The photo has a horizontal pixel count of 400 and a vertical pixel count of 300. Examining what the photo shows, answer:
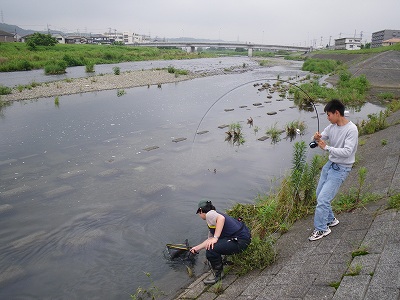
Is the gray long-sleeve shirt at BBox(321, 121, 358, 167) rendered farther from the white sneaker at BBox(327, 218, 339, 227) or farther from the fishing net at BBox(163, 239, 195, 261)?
the fishing net at BBox(163, 239, 195, 261)

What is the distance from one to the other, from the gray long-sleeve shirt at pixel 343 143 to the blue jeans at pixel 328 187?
0.13 metres

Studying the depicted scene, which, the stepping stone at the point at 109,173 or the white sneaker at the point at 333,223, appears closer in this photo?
the white sneaker at the point at 333,223

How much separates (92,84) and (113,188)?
22365 millimetres

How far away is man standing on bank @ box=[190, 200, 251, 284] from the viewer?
481cm

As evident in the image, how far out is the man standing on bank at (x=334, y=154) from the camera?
15.6ft

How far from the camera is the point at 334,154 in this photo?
15.8 feet

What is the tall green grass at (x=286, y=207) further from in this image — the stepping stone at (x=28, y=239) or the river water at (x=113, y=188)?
the stepping stone at (x=28, y=239)

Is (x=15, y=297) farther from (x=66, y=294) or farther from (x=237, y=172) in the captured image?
(x=237, y=172)

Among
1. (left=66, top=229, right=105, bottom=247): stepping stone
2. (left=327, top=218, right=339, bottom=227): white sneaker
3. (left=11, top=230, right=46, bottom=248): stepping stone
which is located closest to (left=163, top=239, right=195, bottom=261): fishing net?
(left=66, top=229, right=105, bottom=247): stepping stone

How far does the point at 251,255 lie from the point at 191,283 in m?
1.12

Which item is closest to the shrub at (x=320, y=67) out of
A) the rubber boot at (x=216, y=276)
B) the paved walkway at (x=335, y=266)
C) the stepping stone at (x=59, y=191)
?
the stepping stone at (x=59, y=191)

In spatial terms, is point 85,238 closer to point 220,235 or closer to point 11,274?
point 11,274

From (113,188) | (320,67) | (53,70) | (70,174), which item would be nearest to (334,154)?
(113,188)

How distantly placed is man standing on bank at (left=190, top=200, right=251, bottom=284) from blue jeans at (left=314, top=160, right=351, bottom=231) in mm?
1183
